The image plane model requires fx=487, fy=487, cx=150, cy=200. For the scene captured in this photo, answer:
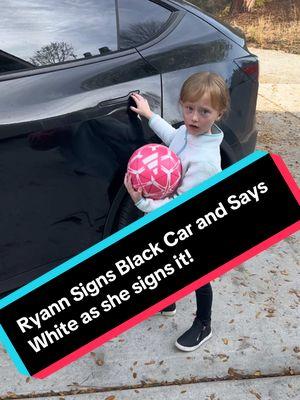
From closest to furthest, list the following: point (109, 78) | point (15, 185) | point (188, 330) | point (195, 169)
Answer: point (195, 169), point (15, 185), point (109, 78), point (188, 330)

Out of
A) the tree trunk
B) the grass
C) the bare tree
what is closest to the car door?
the bare tree

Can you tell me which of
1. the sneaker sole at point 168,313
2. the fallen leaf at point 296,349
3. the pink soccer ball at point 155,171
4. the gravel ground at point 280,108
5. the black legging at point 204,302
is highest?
the pink soccer ball at point 155,171

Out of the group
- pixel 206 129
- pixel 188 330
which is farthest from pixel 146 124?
pixel 188 330

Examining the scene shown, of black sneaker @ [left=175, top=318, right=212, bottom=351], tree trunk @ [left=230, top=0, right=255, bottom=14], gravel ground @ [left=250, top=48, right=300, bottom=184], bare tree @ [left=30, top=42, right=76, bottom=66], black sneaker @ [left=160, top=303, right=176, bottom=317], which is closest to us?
bare tree @ [left=30, top=42, right=76, bottom=66]

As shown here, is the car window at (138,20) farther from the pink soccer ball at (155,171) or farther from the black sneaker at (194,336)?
the black sneaker at (194,336)

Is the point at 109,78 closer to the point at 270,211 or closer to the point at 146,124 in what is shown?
the point at 146,124

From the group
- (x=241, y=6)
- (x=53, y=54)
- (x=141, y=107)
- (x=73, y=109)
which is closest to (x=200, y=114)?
(x=141, y=107)

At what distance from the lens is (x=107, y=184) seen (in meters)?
2.40

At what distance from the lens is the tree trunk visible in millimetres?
14141

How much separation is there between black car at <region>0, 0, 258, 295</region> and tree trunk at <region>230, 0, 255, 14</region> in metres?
12.6

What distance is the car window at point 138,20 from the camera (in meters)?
2.48

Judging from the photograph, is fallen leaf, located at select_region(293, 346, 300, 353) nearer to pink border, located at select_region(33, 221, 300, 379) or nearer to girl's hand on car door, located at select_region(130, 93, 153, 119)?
pink border, located at select_region(33, 221, 300, 379)

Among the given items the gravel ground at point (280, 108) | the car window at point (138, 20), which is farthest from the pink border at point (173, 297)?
the gravel ground at point (280, 108)

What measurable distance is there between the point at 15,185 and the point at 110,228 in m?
0.57
